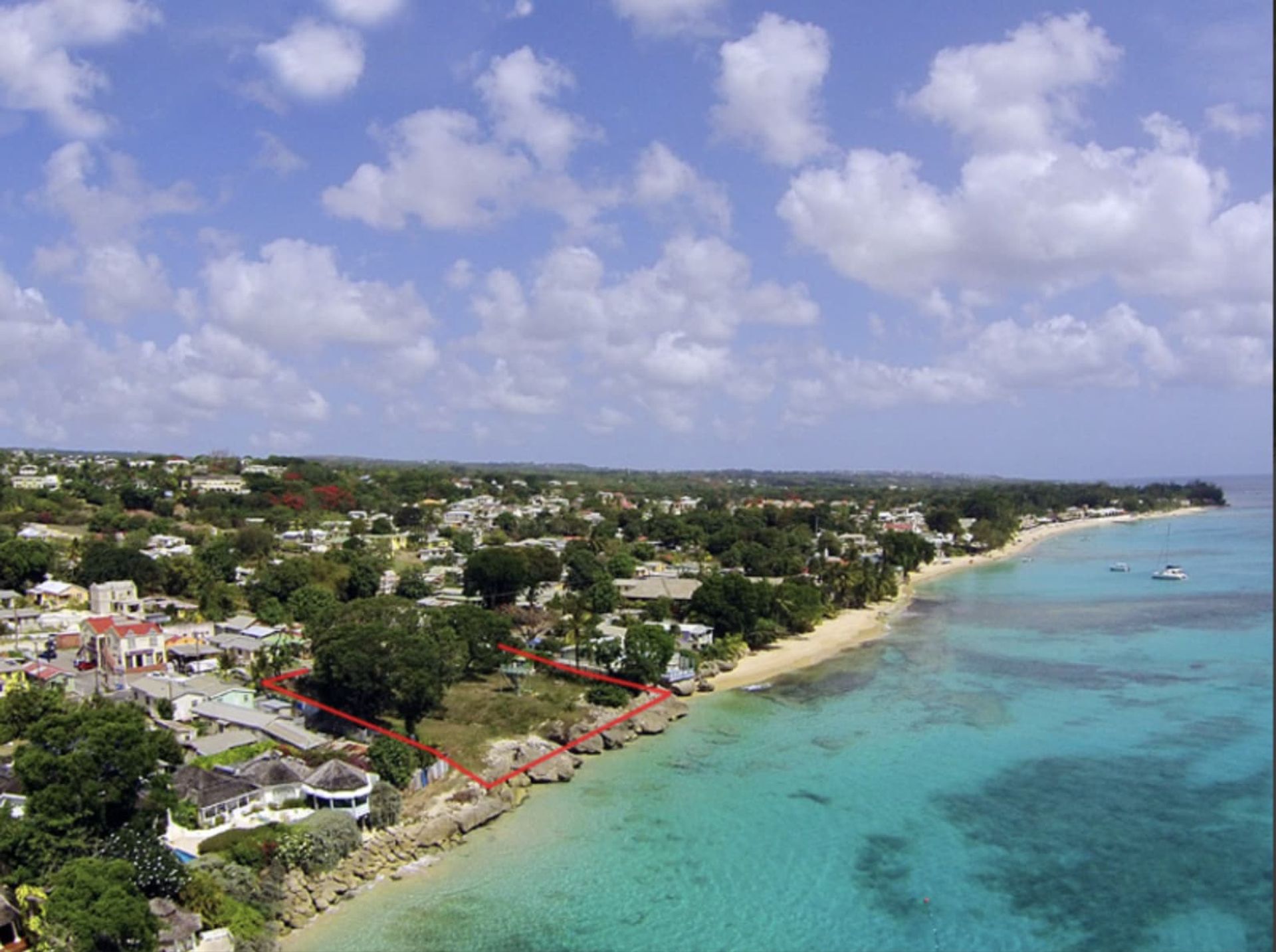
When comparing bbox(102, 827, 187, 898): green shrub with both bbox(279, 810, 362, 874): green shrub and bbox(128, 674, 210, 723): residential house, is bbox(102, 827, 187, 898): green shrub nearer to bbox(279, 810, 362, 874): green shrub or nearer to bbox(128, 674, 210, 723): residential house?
bbox(279, 810, 362, 874): green shrub

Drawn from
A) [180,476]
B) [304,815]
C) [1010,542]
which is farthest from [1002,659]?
[180,476]

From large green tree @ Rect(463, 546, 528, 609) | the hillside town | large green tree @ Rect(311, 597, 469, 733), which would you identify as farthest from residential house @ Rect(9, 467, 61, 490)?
large green tree @ Rect(311, 597, 469, 733)

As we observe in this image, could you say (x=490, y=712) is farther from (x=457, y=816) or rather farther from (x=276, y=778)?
(x=276, y=778)

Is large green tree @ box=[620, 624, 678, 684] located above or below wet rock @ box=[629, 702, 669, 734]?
above

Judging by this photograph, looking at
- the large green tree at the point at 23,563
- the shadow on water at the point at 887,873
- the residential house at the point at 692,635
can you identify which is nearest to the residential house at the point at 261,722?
the shadow on water at the point at 887,873

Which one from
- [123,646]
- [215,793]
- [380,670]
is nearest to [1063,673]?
[380,670]

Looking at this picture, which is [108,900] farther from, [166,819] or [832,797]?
[832,797]

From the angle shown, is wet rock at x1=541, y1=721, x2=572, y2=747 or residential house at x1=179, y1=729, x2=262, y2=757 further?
wet rock at x1=541, y1=721, x2=572, y2=747

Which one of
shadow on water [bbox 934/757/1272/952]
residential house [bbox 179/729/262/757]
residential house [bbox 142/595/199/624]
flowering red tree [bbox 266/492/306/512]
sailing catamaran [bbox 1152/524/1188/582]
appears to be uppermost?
flowering red tree [bbox 266/492/306/512]
